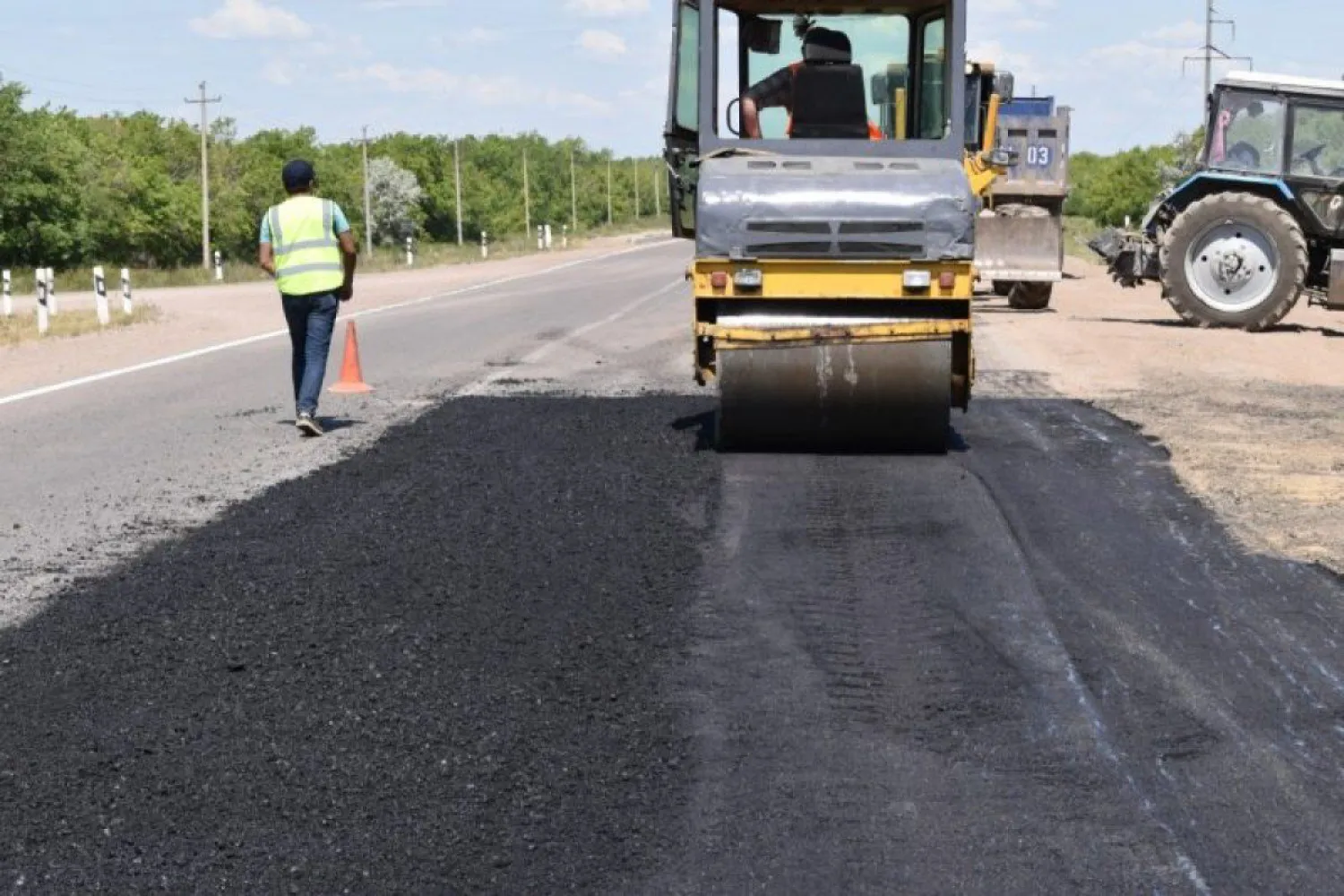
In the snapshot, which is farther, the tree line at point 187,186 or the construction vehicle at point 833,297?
the tree line at point 187,186

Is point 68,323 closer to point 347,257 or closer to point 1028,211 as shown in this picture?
point 1028,211

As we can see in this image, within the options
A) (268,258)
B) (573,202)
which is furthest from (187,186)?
(268,258)

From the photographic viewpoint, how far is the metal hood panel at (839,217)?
9.76m

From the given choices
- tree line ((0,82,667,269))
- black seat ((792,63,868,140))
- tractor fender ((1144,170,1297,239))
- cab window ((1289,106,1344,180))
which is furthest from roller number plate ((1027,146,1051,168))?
tree line ((0,82,667,269))

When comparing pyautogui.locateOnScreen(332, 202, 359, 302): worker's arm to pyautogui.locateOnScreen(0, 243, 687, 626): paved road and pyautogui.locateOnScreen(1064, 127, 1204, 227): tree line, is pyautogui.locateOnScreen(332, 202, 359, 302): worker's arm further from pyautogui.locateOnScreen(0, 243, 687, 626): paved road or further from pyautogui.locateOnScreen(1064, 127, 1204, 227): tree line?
pyautogui.locateOnScreen(1064, 127, 1204, 227): tree line

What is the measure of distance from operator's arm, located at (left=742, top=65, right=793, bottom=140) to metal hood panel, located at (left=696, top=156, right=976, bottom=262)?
1052 millimetres

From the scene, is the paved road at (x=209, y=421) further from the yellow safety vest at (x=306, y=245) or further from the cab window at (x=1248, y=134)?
the cab window at (x=1248, y=134)

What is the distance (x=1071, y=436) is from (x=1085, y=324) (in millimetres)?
10608

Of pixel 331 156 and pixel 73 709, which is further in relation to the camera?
pixel 331 156

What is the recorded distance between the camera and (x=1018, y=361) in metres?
16.5

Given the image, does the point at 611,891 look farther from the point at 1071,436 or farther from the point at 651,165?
the point at 651,165

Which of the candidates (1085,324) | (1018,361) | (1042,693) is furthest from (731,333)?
(1085,324)

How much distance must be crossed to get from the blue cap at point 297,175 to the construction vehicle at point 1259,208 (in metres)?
11.2

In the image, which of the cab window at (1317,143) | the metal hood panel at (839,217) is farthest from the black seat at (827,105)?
the cab window at (1317,143)
